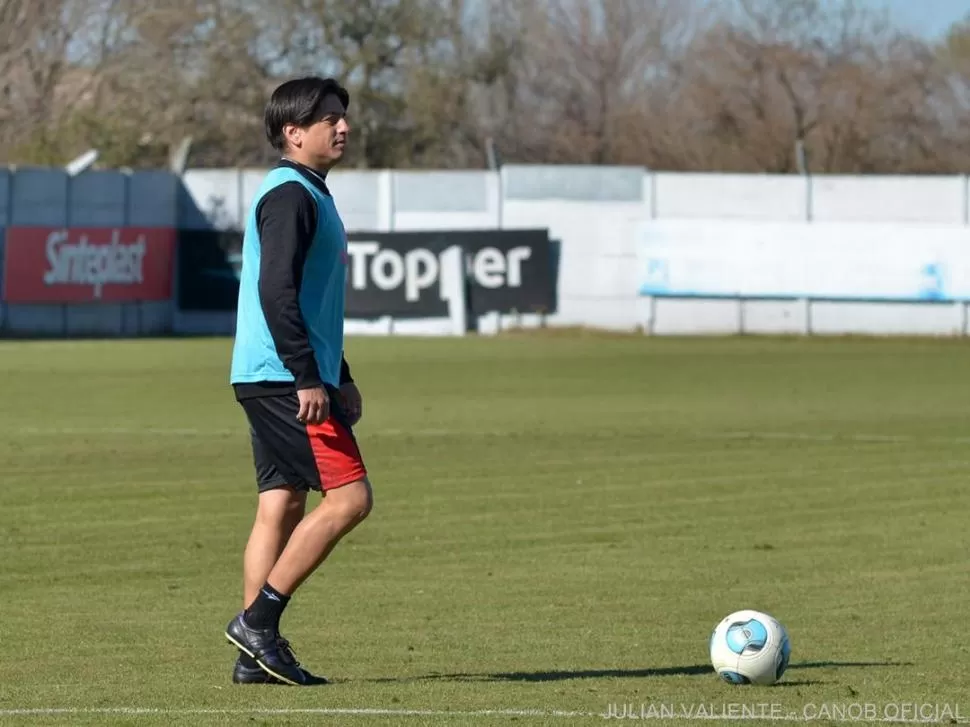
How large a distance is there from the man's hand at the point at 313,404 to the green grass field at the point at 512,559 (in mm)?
957

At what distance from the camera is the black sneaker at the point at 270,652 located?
6.91 metres

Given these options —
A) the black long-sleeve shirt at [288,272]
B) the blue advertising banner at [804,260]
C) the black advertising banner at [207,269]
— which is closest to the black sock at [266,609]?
the black long-sleeve shirt at [288,272]

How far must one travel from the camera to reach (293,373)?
6754 millimetres

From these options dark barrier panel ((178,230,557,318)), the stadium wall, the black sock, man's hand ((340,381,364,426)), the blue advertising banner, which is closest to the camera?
the black sock

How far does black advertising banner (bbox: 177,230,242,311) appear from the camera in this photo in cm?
4206

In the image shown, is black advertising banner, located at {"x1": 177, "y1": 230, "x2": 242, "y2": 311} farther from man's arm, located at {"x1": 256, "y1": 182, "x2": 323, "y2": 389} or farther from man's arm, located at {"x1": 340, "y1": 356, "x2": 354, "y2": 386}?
man's arm, located at {"x1": 256, "y1": 182, "x2": 323, "y2": 389}

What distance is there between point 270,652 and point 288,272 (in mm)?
1358

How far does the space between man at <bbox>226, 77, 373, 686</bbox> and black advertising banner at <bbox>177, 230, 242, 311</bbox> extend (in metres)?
35.3

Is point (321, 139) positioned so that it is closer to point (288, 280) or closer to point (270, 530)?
point (288, 280)

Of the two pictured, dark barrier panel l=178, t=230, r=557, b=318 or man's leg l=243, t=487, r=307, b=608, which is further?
dark barrier panel l=178, t=230, r=557, b=318

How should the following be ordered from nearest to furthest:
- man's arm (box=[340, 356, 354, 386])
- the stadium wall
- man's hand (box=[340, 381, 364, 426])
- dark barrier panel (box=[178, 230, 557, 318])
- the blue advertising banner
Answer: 1. man's hand (box=[340, 381, 364, 426])
2. man's arm (box=[340, 356, 354, 386])
3. the blue advertising banner
4. the stadium wall
5. dark barrier panel (box=[178, 230, 557, 318])

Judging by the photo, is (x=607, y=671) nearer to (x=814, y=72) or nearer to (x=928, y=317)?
(x=928, y=317)

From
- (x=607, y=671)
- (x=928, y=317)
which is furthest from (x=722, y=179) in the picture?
(x=607, y=671)

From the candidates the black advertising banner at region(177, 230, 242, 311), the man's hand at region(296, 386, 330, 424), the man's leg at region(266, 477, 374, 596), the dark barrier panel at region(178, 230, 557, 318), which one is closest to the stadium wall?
the black advertising banner at region(177, 230, 242, 311)
